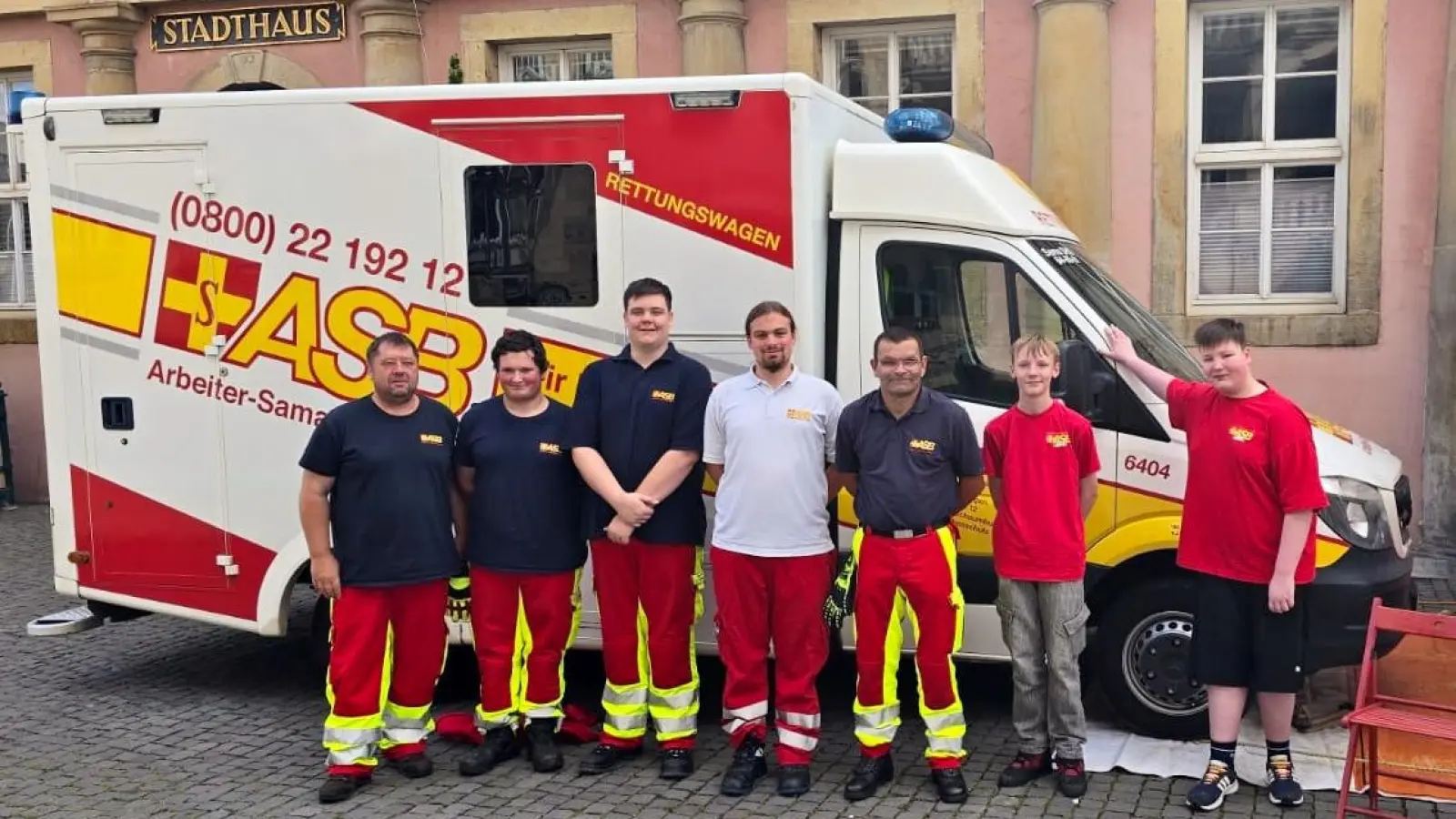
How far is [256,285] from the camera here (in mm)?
5574

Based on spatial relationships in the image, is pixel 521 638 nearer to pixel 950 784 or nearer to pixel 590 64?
pixel 950 784

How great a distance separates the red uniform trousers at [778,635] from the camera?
15.4 feet

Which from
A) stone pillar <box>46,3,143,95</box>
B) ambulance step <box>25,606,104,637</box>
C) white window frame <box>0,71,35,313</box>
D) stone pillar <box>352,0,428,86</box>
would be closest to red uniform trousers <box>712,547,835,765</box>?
ambulance step <box>25,606,104,637</box>

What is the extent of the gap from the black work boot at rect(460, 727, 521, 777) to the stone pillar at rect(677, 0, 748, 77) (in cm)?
638

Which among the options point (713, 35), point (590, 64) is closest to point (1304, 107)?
point (713, 35)

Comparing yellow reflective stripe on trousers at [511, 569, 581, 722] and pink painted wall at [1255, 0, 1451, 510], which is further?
pink painted wall at [1255, 0, 1451, 510]

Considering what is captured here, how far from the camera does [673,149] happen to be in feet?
17.0

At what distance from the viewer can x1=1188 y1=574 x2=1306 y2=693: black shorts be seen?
14.6ft

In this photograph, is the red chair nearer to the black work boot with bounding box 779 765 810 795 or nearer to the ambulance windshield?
the ambulance windshield

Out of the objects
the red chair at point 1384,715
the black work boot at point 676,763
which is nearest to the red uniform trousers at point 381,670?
the black work boot at point 676,763

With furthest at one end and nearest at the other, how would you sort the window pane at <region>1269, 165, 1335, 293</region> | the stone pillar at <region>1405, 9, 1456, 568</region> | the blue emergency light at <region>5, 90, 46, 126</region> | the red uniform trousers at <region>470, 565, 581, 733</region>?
the blue emergency light at <region>5, 90, 46, 126</region> < the window pane at <region>1269, 165, 1335, 293</region> < the stone pillar at <region>1405, 9, 1456, 568</region> < the red uniform trousers at <region>470, 565, 581, 733</region>

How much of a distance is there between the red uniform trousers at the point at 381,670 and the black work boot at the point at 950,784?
6.22ft

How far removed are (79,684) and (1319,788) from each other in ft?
18.1

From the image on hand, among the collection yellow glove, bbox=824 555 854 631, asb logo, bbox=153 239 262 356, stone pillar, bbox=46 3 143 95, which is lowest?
yellow glove, bbox=824 555 854 631
